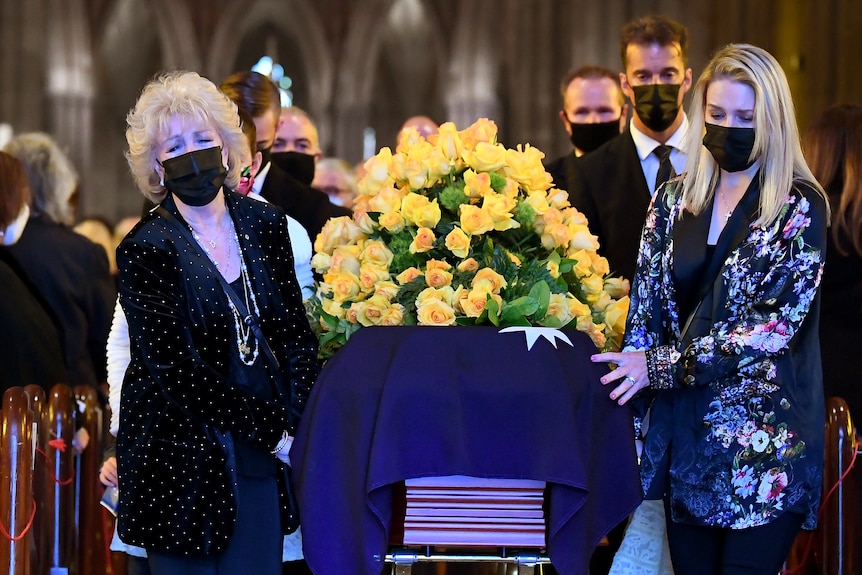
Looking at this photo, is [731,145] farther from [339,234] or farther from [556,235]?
[339,234]

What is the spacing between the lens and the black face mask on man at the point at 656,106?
4191 mm

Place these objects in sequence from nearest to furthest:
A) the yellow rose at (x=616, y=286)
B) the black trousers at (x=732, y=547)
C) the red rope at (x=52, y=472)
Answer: the black trousers at (x=732, y=547)
the yellow rose at (x=616, y=286)
the red rope at (x=52, y=472)

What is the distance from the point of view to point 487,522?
8.36 ft

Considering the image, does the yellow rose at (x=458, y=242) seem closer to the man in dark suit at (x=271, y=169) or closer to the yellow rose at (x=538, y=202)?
the yellow rose at (x=538, y=202)

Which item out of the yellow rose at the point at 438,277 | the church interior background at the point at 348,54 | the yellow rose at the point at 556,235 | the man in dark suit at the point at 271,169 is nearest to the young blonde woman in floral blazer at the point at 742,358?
the yellow rose at the point at 556,235

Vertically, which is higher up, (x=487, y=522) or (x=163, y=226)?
(x=163, y=226)

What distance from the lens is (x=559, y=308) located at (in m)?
2.73

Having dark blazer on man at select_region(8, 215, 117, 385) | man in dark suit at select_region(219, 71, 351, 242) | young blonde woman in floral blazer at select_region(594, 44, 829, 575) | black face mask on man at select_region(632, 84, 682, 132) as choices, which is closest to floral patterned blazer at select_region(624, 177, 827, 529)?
young blonde woman in floral blazer at select_region(594, 44, 829, 575)

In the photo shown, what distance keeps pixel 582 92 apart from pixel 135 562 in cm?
274

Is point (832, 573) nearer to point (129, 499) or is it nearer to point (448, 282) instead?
point (448, 282)

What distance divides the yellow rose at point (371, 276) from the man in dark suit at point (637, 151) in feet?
4.82

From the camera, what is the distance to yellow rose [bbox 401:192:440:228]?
9.15ft

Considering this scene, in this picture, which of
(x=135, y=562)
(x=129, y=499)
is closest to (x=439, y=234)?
(x=129, y=499)

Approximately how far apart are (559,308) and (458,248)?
0.81 feet
